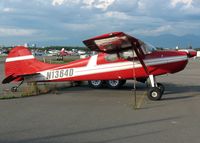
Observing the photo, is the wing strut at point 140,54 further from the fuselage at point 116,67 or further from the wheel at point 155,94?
the wheel at point 155,94

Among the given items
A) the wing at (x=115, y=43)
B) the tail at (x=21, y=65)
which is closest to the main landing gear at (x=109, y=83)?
the tail at (x=21, y=65)

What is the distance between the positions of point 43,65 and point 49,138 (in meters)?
9.45

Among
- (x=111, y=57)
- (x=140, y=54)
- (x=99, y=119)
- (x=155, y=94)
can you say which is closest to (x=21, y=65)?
(x=111, y=57)

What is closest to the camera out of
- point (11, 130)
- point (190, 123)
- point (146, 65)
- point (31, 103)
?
point (11, 130)

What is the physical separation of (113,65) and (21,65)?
443 cm

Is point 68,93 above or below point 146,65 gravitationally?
below

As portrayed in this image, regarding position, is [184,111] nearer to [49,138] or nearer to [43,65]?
[49,138]

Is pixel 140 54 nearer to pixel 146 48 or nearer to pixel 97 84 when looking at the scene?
pixel 146 48

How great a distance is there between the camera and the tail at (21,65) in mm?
16281

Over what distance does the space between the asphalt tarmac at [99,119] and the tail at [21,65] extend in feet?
7.54

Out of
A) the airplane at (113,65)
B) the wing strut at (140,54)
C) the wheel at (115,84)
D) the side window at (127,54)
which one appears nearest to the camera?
the airplane at (113,65)

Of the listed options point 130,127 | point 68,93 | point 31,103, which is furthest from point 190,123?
point 68,93

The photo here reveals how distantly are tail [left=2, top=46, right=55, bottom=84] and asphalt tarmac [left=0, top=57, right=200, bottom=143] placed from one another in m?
2.30

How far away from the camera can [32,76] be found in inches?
639
